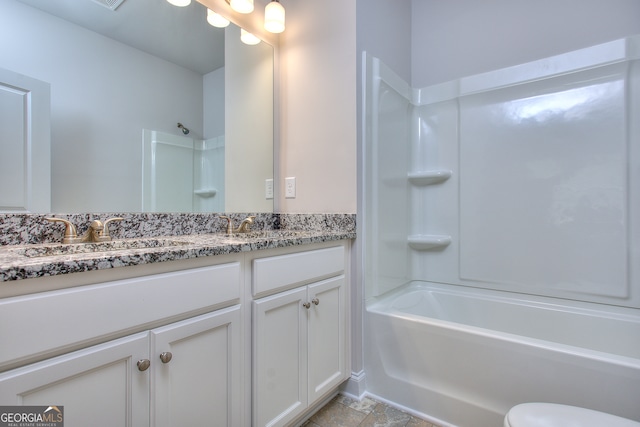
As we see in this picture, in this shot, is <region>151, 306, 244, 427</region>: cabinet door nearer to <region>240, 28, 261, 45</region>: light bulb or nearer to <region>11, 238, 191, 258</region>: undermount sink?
<region>11, 238, 191, 258</region>: undermount sink

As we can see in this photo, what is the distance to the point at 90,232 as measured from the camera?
1102 millimetres

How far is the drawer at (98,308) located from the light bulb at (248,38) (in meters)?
1.41

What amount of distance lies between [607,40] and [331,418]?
92.4 inches

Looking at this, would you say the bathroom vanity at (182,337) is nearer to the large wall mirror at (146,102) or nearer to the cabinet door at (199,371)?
the cabinet door at (199,371)

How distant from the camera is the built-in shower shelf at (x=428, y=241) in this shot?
6.55ft

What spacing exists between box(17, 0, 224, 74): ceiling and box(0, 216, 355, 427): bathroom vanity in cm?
98

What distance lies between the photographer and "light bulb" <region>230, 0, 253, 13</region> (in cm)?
158

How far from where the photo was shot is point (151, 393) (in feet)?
2.61

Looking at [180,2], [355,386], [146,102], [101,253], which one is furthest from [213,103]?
[355,386]

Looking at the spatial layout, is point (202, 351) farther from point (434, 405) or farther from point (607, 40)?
point (607, 40)

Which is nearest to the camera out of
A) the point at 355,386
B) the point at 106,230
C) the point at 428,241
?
the point at 106,230

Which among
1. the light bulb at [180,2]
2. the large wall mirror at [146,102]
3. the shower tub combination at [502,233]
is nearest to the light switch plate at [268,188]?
the large wall mirror at [146,102]

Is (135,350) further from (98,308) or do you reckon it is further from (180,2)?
(180,2)

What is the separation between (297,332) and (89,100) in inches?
48.5
